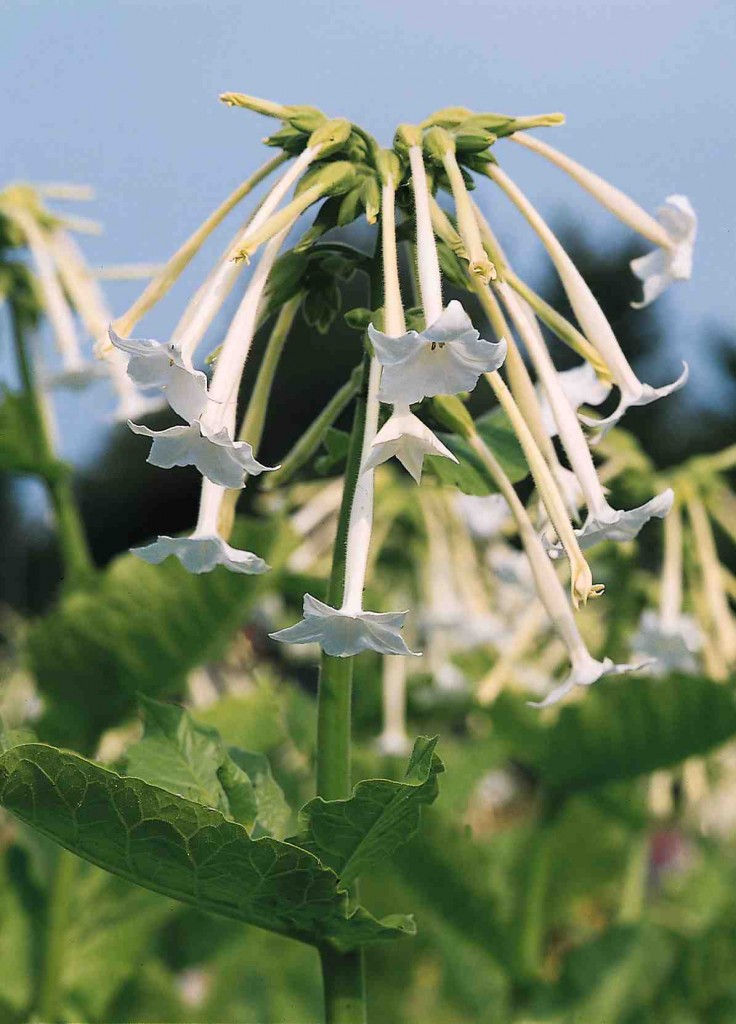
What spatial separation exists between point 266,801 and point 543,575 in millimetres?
270

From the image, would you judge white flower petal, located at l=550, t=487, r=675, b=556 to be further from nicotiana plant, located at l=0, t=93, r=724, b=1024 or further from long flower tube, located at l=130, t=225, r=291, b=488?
long flower tube, located at l=130, t=225, r=291, b=488

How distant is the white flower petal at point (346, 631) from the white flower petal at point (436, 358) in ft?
0.45

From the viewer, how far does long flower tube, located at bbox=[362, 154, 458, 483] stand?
2.64ft

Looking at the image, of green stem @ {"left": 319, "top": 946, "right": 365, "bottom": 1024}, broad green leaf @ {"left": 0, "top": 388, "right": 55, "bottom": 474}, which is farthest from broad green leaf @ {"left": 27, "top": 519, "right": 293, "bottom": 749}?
green stem @ {"left": 319, "top": 946, "right": 365, "bottom": 1024}

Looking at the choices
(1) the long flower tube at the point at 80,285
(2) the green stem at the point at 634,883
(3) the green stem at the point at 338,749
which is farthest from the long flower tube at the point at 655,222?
(2) the green stem at the point at 634,883

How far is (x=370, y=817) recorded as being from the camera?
2.50 feet

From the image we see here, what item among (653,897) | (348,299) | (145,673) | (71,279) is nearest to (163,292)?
(145,673)

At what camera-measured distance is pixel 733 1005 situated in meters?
2.31

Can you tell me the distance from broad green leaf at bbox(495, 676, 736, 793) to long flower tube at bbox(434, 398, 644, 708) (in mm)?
795

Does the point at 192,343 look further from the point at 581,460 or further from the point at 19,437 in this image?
the point at 19,437

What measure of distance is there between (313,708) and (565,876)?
860 millimetres

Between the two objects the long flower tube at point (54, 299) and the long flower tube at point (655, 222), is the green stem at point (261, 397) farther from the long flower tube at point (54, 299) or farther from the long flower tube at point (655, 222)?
the long flower tube at point (54, 299)

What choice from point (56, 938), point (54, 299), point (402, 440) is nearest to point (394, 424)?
point (402, 440)

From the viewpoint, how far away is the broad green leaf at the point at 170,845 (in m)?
0.74
